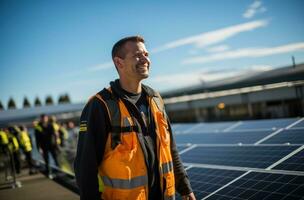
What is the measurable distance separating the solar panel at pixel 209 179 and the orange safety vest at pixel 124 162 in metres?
1.15

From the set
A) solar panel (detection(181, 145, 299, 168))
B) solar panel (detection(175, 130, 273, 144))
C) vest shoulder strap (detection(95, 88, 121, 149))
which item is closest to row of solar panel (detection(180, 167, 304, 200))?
solar panel (detection(181, 145, 299, 168))

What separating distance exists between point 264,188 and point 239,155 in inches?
49.9

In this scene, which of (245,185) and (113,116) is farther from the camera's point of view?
(245,185)

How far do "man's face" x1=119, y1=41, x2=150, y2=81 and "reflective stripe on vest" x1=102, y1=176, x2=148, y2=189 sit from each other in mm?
922

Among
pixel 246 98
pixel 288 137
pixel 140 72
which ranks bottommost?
pixel 246 98

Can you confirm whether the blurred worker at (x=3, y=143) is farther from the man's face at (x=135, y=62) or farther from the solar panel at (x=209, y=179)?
the man's face at (x=135, y=62)

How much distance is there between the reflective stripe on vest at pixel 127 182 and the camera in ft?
7.95

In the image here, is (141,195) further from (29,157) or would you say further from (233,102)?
(233,102)

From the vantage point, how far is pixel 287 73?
16438mm

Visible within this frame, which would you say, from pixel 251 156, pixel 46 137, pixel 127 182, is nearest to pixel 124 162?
pixel 127 182

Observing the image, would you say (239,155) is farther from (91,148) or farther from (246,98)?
(246,98)

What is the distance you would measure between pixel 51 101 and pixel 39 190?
76843mm

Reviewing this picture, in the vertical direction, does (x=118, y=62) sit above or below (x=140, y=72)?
above

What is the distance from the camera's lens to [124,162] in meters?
2.43
